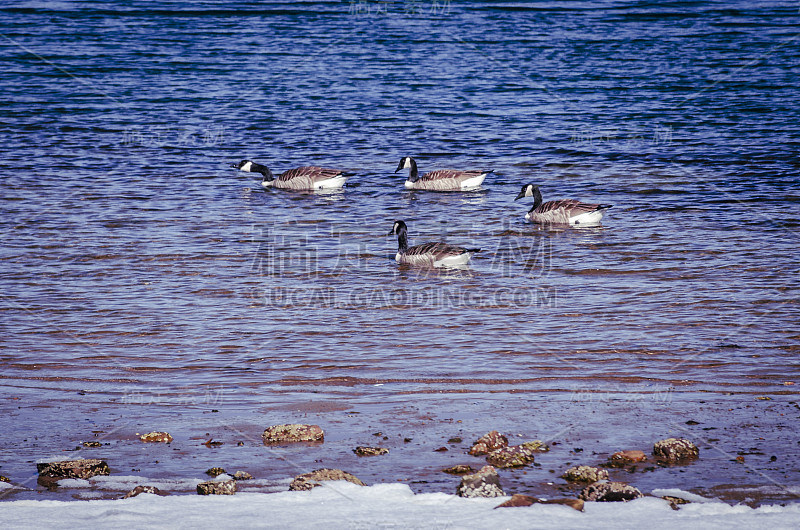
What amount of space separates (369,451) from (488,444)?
835 mm

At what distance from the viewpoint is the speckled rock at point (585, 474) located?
19.7ft

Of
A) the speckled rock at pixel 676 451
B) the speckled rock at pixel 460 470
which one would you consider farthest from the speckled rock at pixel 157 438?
the speckled rock at pixel 676 451

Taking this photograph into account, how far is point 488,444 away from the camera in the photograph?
652cm

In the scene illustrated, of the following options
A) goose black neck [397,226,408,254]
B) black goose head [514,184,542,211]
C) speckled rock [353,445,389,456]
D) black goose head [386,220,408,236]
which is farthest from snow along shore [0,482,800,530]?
black goose head [514,184,542,211]

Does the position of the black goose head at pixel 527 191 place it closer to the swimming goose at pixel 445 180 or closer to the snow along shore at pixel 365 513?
the swimming goose at pixel 445 180

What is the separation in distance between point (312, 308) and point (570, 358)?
3381 mm

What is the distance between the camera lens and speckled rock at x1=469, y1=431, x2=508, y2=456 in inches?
256

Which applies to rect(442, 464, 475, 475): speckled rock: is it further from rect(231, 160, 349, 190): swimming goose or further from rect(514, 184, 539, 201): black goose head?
rect(231, 160, 349, 190): swimming goose

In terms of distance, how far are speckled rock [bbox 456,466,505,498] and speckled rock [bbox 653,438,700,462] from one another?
1239 millimetres

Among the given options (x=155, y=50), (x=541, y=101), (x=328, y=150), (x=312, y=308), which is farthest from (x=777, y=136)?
(x=155, y=50)

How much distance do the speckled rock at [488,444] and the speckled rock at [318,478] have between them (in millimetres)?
937

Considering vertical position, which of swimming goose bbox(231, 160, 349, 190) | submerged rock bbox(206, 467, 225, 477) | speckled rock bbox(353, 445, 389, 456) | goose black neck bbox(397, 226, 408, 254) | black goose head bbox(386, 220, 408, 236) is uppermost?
swimming goose bbox(231, 160, 349, 190)

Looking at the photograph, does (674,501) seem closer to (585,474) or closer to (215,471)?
(585,474)

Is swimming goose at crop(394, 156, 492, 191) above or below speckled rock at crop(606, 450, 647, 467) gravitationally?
above
